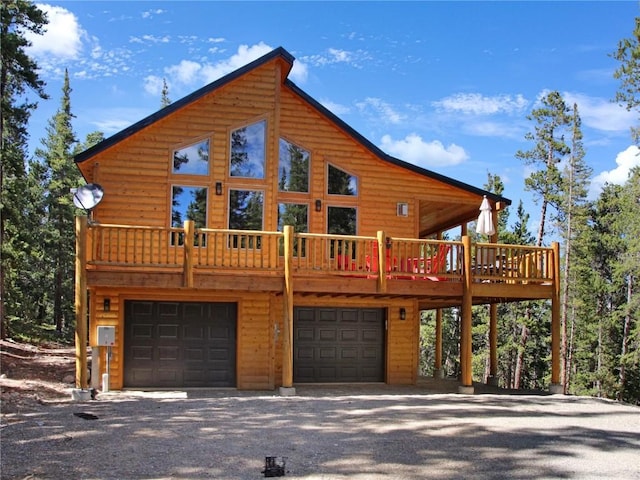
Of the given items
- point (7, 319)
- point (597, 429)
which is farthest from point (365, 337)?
point (7, 319)

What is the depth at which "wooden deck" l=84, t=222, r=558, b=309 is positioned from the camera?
13.0 meters

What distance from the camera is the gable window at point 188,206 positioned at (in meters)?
14.8

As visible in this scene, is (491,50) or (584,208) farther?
(584,208)

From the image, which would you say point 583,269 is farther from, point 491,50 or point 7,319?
point 7,319

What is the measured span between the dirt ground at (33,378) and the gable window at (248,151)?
610 centimetres

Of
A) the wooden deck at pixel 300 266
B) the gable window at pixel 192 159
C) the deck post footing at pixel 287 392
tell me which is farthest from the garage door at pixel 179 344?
the gable window at pixel 192 159

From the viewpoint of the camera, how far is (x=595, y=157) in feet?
124

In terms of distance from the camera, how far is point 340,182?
16.1 metres

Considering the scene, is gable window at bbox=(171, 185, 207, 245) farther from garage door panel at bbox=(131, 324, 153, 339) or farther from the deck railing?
garage door panel at bbox=(131, 324, 153, 339)

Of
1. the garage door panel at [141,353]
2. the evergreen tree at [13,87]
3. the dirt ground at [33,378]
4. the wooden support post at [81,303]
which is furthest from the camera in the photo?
the evergreen tree at [13,87]

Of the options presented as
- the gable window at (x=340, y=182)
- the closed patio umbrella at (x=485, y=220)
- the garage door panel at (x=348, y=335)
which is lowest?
the garage door panel at (x=348, y=335)

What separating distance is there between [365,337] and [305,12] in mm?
8636

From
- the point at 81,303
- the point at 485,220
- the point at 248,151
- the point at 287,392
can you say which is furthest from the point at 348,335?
the point at 81,303

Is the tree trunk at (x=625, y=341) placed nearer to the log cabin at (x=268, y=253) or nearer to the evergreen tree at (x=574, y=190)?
the evergreen tree at (x=574, y=190)
